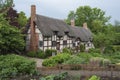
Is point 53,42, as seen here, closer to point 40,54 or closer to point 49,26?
point 49,26

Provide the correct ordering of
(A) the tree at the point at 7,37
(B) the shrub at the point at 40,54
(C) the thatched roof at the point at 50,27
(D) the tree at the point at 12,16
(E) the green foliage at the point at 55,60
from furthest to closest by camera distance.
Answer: (C) the thatched roof at the point at 50,27 < (D) the tree at the point at 12,16 < (B) the shrub at the point at 40,54 < (A) the tree at the point at 7,37 < (E) the green foliage at the point at 55,60

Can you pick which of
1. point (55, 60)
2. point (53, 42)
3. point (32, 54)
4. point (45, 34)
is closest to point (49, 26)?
point (53, 42)

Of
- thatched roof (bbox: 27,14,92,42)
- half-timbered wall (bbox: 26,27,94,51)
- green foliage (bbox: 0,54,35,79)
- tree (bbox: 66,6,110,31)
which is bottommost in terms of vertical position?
green foliage (bbox: 0,54,35,79)

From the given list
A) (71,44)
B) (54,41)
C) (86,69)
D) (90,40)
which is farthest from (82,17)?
(86,69)

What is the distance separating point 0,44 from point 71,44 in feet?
71.2

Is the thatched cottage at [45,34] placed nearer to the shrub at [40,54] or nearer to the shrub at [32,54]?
the shrub at [32,54]

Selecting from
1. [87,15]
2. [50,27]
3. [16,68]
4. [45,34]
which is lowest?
[16,68]

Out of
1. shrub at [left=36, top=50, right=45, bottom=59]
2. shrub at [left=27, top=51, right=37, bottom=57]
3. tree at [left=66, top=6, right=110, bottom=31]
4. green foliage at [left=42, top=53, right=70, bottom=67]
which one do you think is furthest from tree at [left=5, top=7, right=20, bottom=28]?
tree at [left=66, top=6, right=110, bottom=31]

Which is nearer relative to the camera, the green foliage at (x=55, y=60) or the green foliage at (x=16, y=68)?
the green foliage at (x=16, y=68)

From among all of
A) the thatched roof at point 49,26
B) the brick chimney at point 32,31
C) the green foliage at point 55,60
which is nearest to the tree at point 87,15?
the thatched roof at point 49,26

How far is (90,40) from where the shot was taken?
196ft

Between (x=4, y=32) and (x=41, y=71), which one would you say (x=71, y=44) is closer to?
(x=4, y=32)

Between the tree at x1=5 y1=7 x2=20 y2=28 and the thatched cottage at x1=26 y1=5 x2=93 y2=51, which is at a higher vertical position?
the tree at x1=5 y1=7 x2=20 y2=28

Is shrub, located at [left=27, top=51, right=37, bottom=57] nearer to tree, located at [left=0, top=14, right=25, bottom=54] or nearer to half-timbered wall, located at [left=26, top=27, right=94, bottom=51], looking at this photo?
half-timbered wall, located at [left=26, top=27, right=94, bottom=51]
